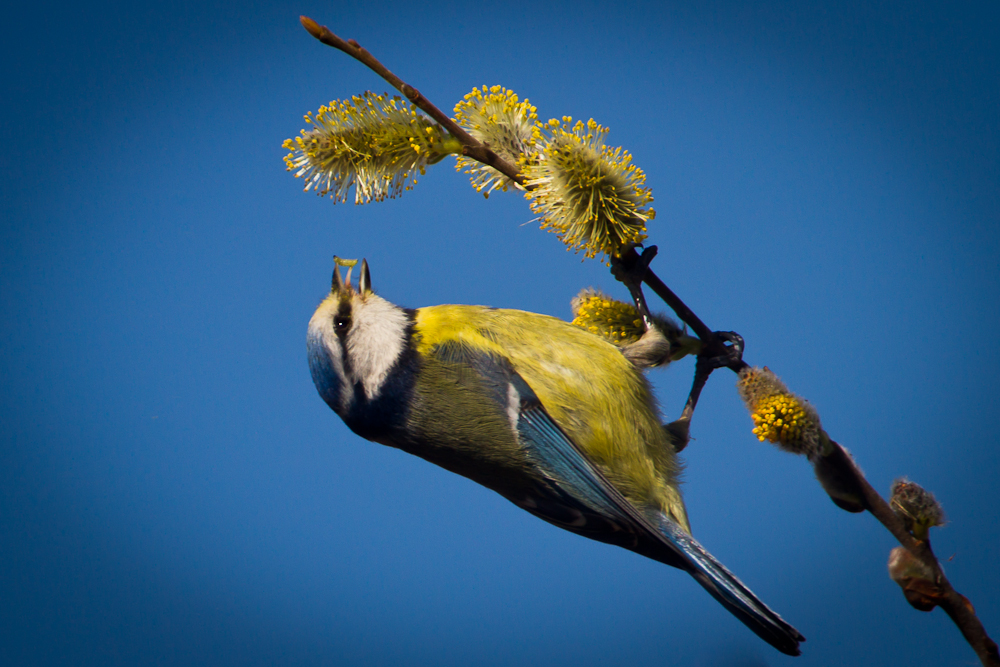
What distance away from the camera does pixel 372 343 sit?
1153 mm

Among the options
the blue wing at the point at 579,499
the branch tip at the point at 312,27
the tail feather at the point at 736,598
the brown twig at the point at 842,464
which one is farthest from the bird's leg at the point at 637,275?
the branch tip at the point at 312,27

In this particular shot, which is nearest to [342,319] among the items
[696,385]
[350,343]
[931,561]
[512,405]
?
[350,343]

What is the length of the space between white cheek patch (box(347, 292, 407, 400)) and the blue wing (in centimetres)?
8

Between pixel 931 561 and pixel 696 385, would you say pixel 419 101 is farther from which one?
pixel 931 561

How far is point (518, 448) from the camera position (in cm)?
112

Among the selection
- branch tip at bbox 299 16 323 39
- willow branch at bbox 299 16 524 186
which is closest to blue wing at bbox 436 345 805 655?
willow branch at bbox 299 16 524 186

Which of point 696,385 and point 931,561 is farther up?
point 696,385

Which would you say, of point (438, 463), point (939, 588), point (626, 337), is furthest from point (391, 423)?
point (939, 588)

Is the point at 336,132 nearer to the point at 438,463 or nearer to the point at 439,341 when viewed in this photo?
the point at 439,341

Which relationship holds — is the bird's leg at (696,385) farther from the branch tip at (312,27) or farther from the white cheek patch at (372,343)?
the branch tip at (312,27)

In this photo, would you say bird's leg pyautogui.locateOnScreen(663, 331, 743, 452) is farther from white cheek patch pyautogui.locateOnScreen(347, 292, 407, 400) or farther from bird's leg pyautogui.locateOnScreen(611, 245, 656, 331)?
white cheek patch pyautogui.locateOnScreen(347, 292, 407, 400)

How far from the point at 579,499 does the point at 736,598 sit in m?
0.24

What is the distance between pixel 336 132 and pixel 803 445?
2.35 feet

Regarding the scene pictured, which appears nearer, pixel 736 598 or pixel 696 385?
pixel 736 598
